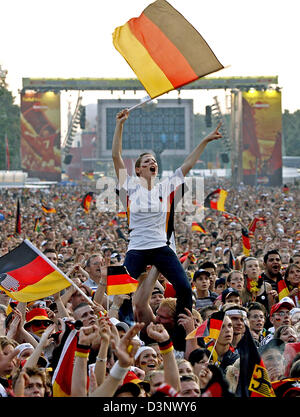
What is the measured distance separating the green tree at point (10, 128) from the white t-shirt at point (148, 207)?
8005 cm

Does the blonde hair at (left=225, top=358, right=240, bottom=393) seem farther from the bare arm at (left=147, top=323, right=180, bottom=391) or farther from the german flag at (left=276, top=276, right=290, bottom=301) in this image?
the german flag at (left=276, top=276, right=290, bottom=301)

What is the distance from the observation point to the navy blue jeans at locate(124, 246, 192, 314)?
24.4ft

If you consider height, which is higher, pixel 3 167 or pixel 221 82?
pixel 221 82

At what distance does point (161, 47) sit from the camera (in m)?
8.24

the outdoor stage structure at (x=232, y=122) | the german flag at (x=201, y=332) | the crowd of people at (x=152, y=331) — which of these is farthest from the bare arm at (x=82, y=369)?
the outdoor stage structure at (x=232, y=122)

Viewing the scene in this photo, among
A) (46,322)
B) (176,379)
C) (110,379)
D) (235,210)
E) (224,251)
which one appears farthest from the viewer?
(235,210)

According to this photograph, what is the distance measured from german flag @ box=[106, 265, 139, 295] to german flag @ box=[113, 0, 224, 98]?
1741 mm

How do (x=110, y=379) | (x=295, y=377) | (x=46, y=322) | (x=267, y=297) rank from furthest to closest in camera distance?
(x=267, y=297) → (x=46, y=322) → (x=295, y=377) → (x=110, y=379)

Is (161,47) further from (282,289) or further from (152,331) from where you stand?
(152,331)

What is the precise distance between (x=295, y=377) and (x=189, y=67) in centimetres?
331

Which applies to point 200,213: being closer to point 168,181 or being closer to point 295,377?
→ point 168,181

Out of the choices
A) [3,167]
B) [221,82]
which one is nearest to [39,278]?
[221,82]

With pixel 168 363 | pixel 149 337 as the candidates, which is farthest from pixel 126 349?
pixel 149 337

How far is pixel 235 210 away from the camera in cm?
3453
